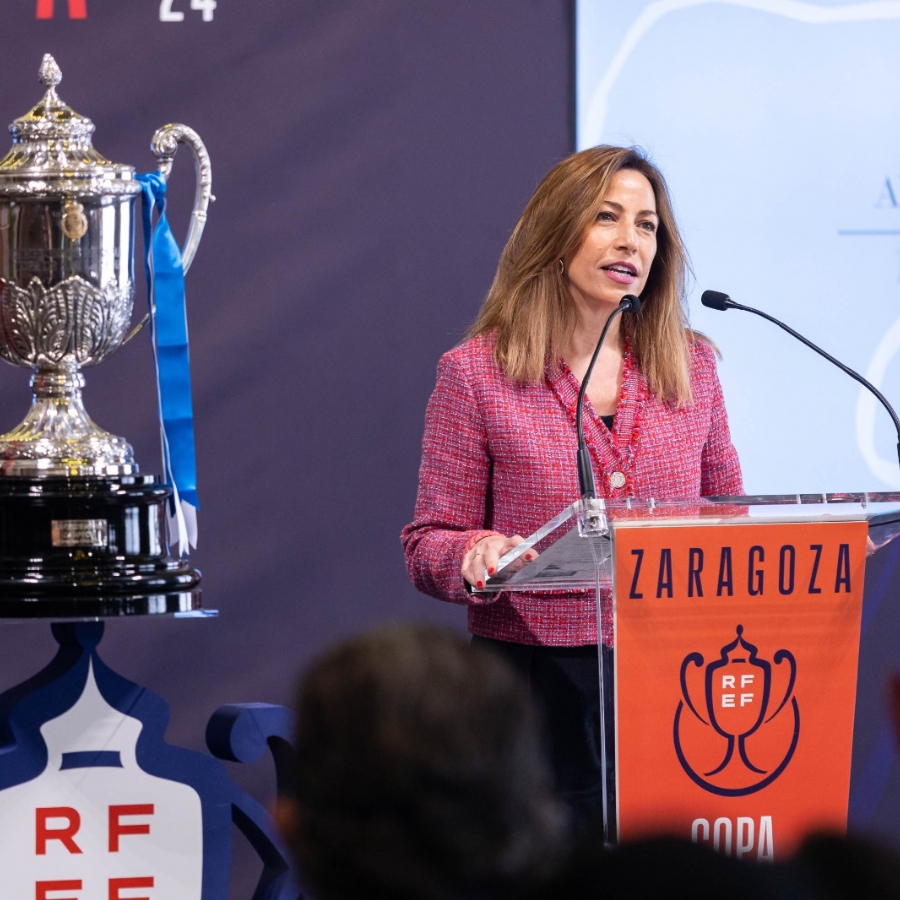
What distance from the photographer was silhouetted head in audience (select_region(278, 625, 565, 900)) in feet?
2.38

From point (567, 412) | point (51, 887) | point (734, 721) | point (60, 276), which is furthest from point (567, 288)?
point (51, 887)

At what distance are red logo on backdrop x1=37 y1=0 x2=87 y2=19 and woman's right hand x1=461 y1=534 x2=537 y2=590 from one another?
1747 millimetres

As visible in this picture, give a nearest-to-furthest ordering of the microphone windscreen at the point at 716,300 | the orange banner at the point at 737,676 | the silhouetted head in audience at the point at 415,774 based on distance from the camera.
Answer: the silhouetted head in audience at the point at 415,774 < the orange banner at the point at 737,676 < the microphone windscreen at the point at 716,300

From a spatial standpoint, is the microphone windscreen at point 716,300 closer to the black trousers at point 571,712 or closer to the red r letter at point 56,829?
the black trousers at point 571,712

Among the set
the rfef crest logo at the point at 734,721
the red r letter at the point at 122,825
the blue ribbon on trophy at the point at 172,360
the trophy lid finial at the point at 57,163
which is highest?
the trophy lid finial at the point at 57,163

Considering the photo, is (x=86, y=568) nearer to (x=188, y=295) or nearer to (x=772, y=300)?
(x=188, y=295)

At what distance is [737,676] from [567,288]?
2.68 feet

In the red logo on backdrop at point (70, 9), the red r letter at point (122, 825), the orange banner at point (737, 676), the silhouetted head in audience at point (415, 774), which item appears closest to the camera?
the silhouetted head in audience at point (415, 774)

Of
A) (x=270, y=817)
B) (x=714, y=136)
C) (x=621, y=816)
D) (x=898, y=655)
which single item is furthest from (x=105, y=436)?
(x=714, y=136)

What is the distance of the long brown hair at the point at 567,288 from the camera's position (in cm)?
204

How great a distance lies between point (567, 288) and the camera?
2.12 metres

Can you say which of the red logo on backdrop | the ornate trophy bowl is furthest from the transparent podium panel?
the red logo on backdrop

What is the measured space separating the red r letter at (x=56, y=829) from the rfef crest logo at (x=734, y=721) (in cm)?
91

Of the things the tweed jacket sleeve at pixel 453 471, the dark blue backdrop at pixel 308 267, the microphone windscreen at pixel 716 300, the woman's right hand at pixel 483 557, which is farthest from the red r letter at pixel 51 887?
the microphone windscreen at pixel 716 300
